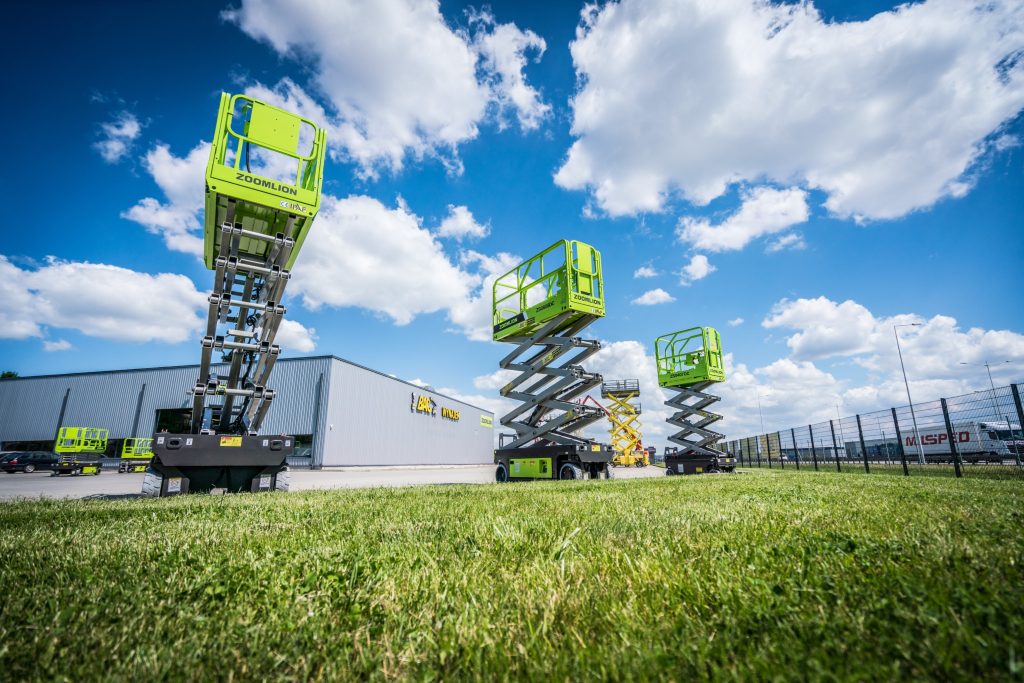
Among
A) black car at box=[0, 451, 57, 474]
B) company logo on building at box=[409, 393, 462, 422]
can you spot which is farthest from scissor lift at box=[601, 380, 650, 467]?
black car at box=[0, 451, 57, 474]

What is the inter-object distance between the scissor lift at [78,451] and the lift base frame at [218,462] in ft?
67.9

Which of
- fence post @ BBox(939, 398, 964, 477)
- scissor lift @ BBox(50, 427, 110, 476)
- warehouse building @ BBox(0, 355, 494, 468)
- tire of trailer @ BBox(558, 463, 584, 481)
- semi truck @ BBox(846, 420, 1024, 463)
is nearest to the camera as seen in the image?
semi truck @ BBox(846, 420, 1024, 463)

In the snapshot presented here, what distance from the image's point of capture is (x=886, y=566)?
5.71ft

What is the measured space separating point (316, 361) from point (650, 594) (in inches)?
1201

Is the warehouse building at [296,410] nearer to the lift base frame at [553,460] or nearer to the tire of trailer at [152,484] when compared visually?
the lift base frame at [553,460]

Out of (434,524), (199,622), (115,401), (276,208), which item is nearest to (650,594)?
(199,622)

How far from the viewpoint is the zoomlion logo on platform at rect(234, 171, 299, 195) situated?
6801 millimetres

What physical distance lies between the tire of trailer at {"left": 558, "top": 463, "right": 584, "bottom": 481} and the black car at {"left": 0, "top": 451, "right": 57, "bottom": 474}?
2694 centimetres

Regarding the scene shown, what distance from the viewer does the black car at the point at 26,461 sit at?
22234mm

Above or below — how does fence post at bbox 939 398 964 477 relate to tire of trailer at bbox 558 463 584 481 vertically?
above

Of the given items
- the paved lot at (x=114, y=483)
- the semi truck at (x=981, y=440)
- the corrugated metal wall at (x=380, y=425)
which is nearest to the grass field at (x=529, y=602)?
Result: the paved lot at (x=114, y=483)

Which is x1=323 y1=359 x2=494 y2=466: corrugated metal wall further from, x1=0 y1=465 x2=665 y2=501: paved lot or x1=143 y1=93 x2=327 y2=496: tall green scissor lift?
x1=143 y1=93 x2=327 y2=496: tall green scissor lift

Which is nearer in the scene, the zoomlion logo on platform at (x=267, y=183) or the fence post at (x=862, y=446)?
the zoomlion logo on platform at (x=267, y=183)

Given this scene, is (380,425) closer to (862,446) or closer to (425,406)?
(425,406)
